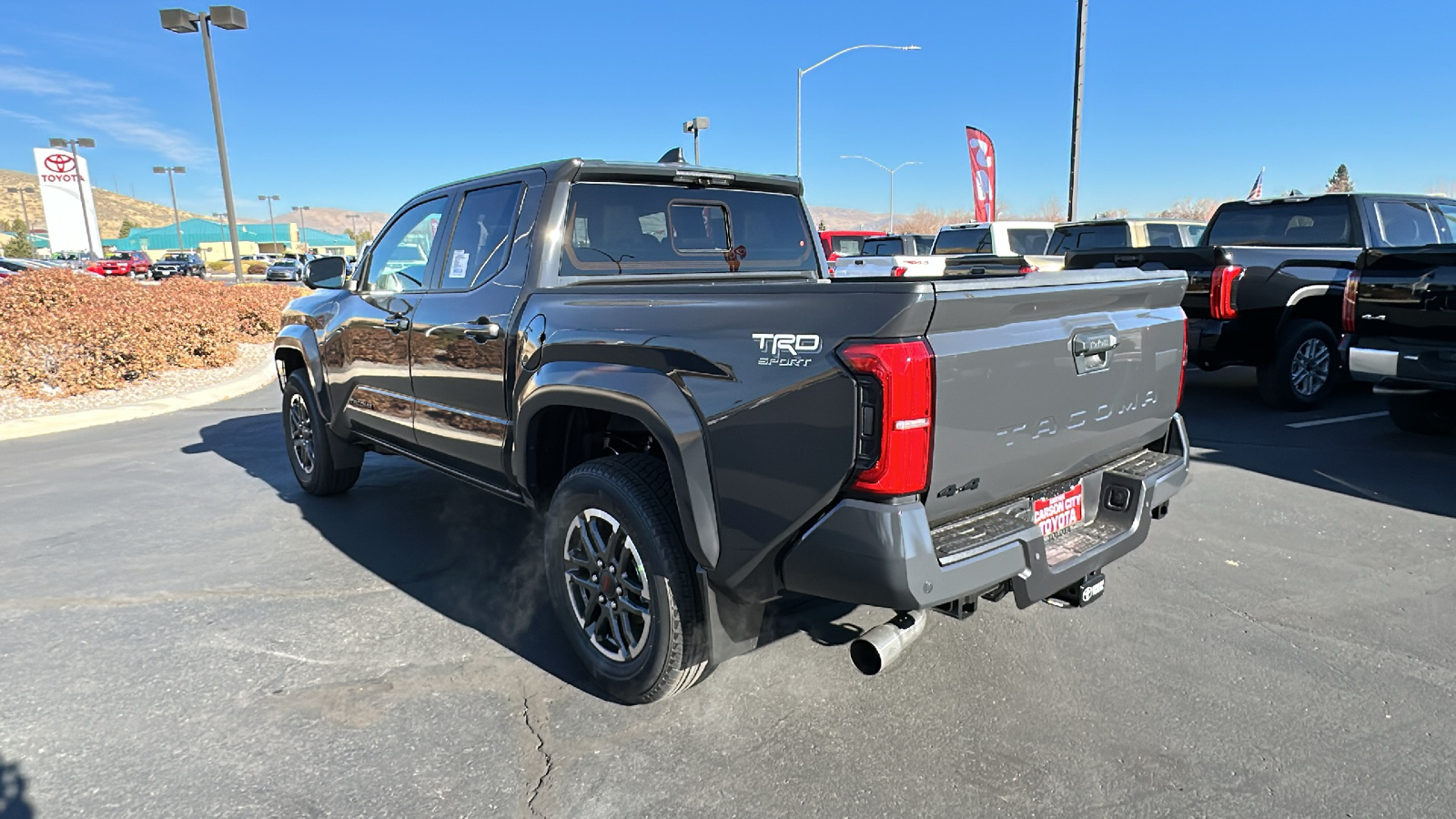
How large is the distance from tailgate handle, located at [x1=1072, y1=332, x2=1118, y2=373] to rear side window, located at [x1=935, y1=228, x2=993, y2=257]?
1202 cm

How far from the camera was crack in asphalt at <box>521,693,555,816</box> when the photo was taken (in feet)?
8.29

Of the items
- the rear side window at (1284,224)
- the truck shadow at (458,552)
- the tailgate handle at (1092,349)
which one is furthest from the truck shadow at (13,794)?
the rear side window at (1284,224)

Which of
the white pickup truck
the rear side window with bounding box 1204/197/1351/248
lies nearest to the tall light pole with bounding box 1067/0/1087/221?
the white pickup truck

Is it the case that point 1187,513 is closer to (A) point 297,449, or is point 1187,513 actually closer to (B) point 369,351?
(B) point 369,351

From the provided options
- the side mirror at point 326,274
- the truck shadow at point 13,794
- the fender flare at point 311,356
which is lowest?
the truck shadow at point 13,794

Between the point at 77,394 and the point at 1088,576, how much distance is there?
438 inches

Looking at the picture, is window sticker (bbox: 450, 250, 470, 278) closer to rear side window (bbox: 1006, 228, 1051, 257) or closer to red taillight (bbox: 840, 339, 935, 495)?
red taillight (bbox: 840, 339, 935, 495)

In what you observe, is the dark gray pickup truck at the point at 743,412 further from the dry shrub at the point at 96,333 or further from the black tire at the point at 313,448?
the dry shrub at the point at 96,333

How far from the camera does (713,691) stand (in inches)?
125

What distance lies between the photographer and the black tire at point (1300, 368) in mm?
7941

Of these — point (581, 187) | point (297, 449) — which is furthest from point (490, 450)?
point (297, 449)

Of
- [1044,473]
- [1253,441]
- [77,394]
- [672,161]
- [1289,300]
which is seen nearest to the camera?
[1044,473]

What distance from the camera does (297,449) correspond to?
5895mm

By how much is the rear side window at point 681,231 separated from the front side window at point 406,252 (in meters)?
1.04
